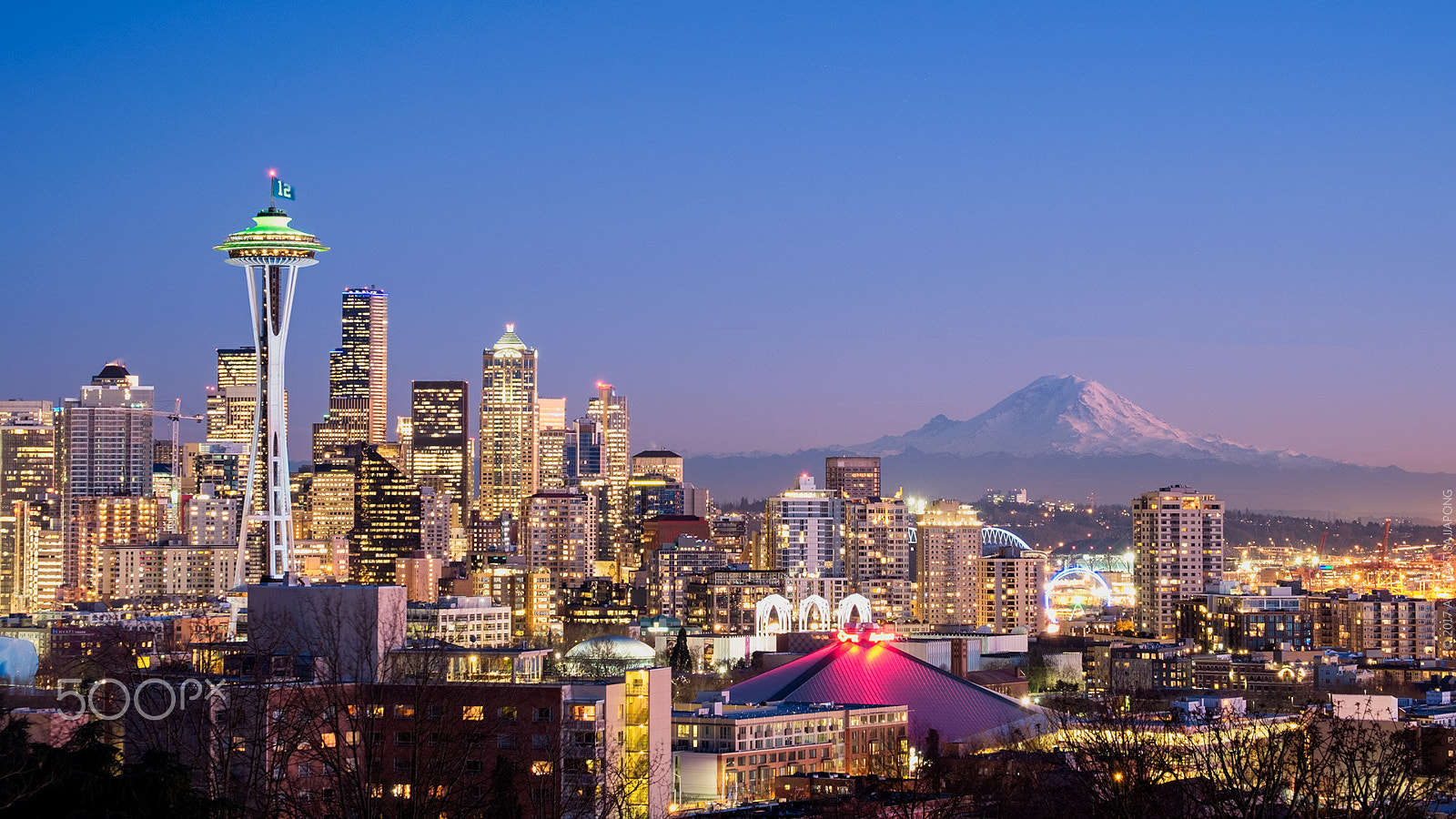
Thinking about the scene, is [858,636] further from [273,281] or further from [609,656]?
[273,281]

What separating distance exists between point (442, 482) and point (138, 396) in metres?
26.6

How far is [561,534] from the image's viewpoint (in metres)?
158

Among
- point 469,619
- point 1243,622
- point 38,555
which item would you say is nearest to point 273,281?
point 469,619

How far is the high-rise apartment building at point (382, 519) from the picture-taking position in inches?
6048

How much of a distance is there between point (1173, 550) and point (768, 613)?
26.3m

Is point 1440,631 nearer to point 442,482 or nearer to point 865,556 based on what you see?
point 865,556

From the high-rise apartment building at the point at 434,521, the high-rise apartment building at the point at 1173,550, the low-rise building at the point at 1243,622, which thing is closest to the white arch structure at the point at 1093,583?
the high-rise apartment building at the point at 1173,550

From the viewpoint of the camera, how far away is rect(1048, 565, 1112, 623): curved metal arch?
456 ft

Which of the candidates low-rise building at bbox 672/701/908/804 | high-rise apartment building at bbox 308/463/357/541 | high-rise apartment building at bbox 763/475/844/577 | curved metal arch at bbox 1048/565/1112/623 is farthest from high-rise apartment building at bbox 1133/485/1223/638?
low-rise building at bbox 672/701/908/804

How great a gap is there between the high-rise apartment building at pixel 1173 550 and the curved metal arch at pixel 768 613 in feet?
74.3

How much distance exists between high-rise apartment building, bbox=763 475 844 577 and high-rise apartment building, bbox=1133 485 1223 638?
2233 cm

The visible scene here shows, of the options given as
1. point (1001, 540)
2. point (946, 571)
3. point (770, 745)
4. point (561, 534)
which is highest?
point (561, 534)

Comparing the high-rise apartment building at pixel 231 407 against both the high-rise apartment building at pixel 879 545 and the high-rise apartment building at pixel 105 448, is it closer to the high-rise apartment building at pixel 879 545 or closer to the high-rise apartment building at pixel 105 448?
the high-rise apartment building at pixel 105 448

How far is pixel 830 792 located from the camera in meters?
52.0
